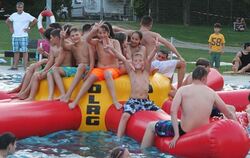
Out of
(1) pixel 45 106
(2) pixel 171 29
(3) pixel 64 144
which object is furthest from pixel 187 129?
(2) pixel 171 29

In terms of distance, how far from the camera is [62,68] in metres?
9.02

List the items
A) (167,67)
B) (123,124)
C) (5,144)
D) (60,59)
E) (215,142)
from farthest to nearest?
(167,67), (60,59), (123,124), (215,142), (5,144)

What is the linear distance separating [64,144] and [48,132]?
1.90 ft

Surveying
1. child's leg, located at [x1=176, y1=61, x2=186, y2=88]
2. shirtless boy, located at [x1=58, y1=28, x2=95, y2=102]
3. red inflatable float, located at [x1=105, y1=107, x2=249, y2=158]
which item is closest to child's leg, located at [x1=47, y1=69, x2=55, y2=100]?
shirtless boy, located at [x1=58, y1=28, x2=95, y2=102]

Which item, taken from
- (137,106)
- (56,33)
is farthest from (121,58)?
(56,33)

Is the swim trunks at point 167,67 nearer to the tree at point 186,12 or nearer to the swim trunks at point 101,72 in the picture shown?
the swim trunks at point 101,72

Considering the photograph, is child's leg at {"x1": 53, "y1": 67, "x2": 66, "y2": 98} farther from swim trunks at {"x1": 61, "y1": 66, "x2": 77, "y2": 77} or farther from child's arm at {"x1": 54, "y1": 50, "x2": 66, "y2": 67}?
child's arm at {"x1": 54, "y1": 50, "x2": 66, "y2": 67}

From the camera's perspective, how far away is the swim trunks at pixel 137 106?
26.8 ft

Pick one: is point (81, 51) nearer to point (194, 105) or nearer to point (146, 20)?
point (146, 20)

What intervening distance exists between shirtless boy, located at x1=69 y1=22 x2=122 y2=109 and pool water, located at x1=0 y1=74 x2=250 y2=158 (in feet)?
1.55

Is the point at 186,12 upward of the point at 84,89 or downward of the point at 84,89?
upward

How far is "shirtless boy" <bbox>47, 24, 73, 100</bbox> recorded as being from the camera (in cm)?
886

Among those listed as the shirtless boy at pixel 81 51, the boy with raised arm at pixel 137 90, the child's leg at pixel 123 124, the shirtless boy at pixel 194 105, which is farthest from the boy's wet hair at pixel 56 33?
the shirtless boy at pixel 194 105

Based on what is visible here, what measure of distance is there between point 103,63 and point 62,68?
1.98 feet
